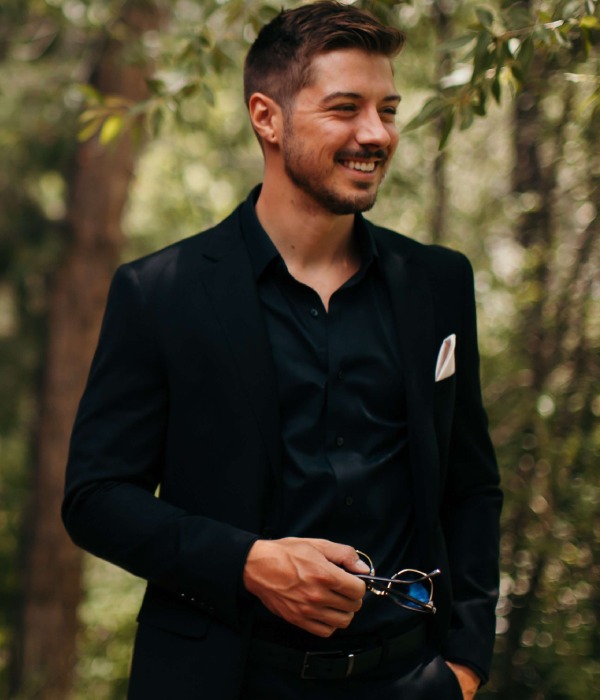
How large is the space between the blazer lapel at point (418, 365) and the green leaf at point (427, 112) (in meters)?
0.41

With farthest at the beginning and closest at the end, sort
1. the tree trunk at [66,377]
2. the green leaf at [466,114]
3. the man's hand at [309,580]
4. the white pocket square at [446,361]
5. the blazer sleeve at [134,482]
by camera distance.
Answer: the tree trunk at [66,377] → the green leaf at [466,114] → the white pocket square at [446,361] → the blazer sleeve at [134,482] → the man's hand at [309,580]

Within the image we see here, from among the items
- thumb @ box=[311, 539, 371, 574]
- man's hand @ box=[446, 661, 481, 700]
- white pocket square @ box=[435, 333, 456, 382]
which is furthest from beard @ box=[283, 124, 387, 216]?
man's hand @ box=[446, 661, 481, 700]

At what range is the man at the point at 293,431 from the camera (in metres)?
2.02

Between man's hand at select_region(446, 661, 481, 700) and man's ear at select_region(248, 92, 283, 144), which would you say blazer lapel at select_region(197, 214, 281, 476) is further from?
man's hand at select_region(446, 661, 481, 700)

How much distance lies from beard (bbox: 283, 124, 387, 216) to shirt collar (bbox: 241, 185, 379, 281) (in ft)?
0.39

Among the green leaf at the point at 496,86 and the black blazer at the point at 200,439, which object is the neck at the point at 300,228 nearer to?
the black blazer at the point at 200,439

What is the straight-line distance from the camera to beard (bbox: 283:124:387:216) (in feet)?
7.15

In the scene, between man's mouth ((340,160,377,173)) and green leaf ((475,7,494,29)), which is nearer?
man's mouth ((340,160,377,173))

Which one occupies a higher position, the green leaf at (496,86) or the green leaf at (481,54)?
the green leaf at (481,54)

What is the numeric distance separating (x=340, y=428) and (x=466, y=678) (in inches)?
25.2

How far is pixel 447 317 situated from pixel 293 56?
67 cm

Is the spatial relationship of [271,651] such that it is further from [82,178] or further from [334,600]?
[82,178]

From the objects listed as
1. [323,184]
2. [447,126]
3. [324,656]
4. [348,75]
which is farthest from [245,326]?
[447,126]

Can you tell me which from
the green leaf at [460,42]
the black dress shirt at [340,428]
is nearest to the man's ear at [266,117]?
the black dress shirt at [340,428]
